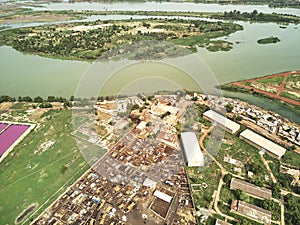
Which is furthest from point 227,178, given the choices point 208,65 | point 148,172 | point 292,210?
point 208,65

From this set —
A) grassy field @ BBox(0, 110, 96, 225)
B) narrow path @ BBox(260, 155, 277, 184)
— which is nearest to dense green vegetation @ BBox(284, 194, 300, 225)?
narrow path @ BBox(260, 155, 277, 184)

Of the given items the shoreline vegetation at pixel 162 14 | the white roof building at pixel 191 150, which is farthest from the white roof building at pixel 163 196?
the shoreline vegetation at pixel 162 14

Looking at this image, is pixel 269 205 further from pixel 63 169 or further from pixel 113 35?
pixel 113 35

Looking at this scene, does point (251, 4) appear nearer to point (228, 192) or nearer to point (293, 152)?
point (293, 152)

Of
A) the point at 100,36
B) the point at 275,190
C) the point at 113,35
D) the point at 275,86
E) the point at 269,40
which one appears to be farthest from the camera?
the point at 113,35

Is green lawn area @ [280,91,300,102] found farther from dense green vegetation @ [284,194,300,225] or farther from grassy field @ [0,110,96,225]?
grassy field @ [0,110,96,225]

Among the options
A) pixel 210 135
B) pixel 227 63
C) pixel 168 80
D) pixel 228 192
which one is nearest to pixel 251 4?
pixel 227 63

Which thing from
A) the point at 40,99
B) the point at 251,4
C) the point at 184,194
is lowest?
the point at 184,194
